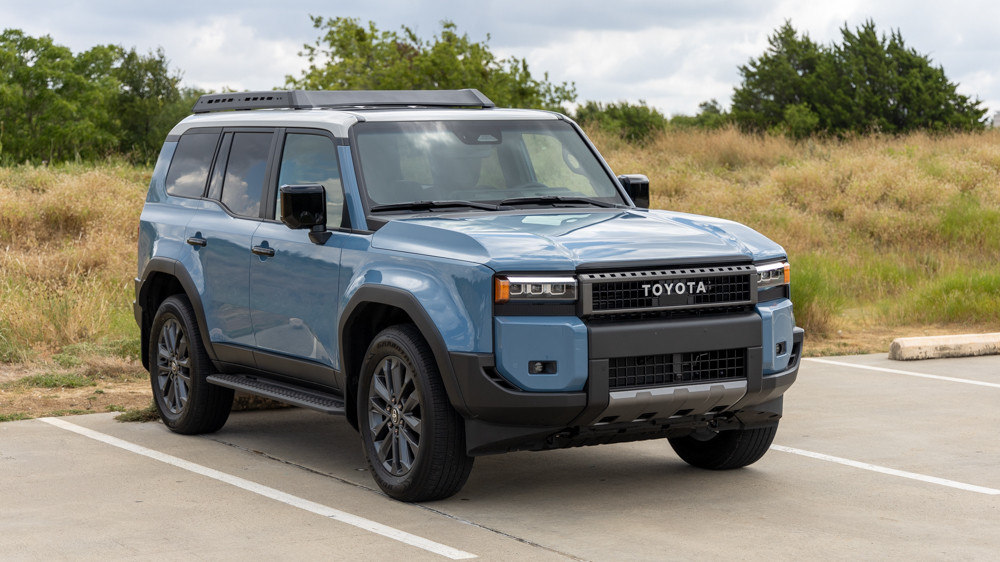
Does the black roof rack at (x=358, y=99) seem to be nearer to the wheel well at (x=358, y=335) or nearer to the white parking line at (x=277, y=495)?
the wheel well at (x=358, y=335)

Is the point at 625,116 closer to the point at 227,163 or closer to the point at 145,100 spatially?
the point at 145,100

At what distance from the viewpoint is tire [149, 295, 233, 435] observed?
8711 mm

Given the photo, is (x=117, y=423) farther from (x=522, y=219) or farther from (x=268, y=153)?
(x=522, y=219)

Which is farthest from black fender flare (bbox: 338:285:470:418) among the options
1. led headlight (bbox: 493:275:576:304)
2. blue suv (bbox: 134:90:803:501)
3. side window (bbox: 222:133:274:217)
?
side window (bbox: 222:133:274:217)

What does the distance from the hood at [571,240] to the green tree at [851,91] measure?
4323cm

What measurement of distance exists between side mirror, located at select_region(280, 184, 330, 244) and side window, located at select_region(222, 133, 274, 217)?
0.90 metres

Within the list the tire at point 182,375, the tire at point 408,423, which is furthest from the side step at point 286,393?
the tire at point 408,423

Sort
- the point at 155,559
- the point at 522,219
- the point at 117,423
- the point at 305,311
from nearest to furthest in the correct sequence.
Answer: the point at 155,559
the point at 522,219
the point at 305,311
the point at 117,423

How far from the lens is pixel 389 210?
7.30 meters

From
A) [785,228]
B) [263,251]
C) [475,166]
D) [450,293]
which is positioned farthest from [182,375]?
[785,228]

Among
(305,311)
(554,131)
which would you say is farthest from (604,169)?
(305,311)

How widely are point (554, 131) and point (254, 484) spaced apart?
2839 mm

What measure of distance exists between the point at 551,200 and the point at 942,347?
20.4ft

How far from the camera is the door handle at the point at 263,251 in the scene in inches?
308
